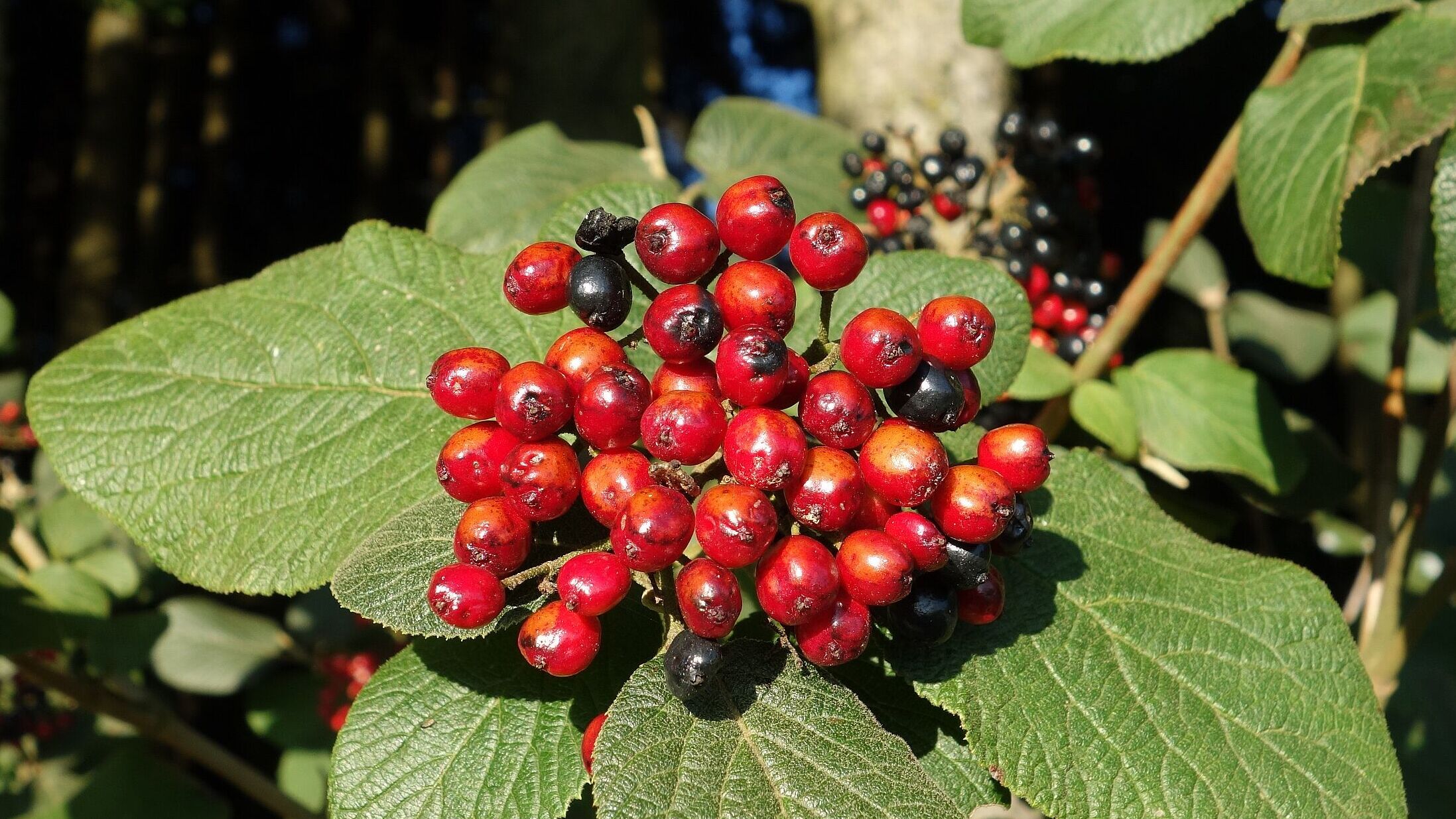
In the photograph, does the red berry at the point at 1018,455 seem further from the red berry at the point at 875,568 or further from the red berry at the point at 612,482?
the red berry at the point at 612,482

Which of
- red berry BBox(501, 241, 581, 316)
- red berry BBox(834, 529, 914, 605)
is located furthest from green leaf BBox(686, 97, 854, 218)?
red berry BBox(834, 529, 914, 605)

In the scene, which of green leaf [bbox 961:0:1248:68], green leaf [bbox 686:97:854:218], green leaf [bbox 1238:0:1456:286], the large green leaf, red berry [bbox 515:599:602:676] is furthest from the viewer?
green leaf [bbox 686:97:854:218]

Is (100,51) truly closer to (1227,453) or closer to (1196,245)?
(1196,245)

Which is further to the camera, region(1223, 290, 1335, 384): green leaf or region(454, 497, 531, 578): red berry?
region(1223, 290, 1335, 384): green leaf

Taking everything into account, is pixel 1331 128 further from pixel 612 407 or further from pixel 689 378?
pixel 612 407

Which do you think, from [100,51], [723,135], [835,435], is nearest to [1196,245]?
[723,135]

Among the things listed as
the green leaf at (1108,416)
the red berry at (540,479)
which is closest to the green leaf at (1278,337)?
the green leaf at (1108,416)

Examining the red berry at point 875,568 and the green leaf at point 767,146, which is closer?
the red berry at point 875,568

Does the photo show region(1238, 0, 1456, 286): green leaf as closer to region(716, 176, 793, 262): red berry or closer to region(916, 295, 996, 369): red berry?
region(916, 295, 996, 369): red berry
